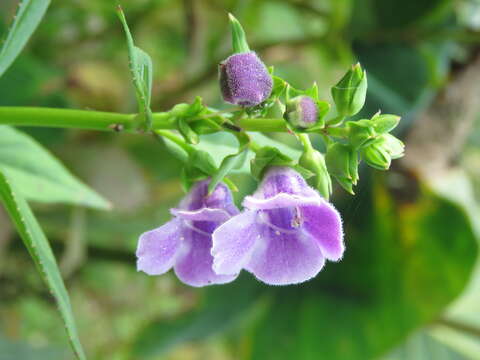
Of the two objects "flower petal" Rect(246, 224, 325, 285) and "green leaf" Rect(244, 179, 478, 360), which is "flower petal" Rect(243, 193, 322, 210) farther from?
"green leaf" Rect(244, 179, 478, 360)

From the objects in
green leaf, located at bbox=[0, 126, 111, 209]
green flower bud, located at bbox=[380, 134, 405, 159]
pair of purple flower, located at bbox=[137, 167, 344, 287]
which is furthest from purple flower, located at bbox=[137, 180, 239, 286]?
green leaf, located at bbox=[0, 126, 111, 209]

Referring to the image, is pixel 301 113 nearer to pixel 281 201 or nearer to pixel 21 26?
pixel 281 201

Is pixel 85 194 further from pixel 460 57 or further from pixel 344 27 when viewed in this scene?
pixel 460 57

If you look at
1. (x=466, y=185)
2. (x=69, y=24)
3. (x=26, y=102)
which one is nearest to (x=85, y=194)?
(x=26, y=102)

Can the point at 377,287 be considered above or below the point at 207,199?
below

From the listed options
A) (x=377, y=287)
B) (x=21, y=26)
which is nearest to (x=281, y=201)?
(x=21, y=26)

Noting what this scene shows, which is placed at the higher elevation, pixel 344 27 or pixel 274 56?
pixel 344 27
